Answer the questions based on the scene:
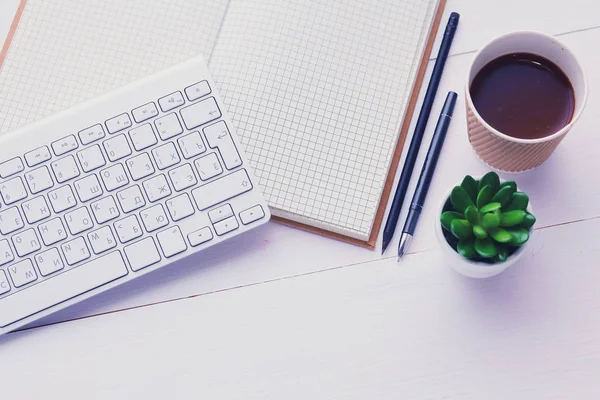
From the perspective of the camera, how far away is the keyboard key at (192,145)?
2.19 feet

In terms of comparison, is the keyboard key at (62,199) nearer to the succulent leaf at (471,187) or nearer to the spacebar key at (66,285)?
the spacebar key at (66,285)

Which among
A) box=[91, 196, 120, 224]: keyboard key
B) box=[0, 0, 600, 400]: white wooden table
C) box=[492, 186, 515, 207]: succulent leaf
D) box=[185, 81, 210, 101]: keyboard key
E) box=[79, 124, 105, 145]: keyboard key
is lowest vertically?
box=[0, 0, 600, 400]: white wooden table

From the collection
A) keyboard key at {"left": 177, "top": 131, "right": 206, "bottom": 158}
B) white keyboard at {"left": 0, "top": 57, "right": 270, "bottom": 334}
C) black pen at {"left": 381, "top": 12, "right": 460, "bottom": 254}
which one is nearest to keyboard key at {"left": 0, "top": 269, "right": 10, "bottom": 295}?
white keyboard at {"left": 0, "top": 57, "right": 270, "bottom": 334}

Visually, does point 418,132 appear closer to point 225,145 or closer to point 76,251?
point 225,145

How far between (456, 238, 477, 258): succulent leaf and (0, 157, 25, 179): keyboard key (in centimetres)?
41

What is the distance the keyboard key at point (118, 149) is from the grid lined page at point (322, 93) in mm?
110

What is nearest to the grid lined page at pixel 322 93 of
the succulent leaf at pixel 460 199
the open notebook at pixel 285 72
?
the open notebook at pixel 285 72

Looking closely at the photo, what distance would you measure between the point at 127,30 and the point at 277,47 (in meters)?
0.16

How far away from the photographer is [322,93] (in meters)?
0.71

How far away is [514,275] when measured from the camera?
2.26 feet

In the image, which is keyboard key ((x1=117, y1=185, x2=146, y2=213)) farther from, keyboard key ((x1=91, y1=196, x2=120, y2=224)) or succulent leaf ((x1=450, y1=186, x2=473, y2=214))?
succulent leaf ((x1=450, y1=186, x2=473, y2=214))

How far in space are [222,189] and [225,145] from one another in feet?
0.14

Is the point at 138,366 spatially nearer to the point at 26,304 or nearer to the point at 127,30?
the point at 26,304

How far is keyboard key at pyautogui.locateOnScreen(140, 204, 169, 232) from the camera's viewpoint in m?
0.67
